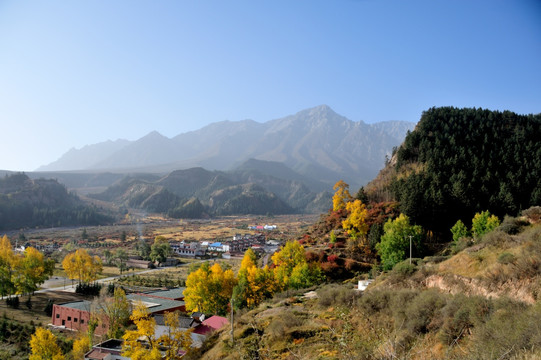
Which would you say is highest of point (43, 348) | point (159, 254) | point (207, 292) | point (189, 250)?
point (207, 292)

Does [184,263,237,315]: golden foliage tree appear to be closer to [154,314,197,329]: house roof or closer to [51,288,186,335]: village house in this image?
[51,288,186,335]: village house

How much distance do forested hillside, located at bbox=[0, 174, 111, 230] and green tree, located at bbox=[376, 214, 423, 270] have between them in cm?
13590

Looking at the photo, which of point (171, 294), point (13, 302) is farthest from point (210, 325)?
point (13, 302)

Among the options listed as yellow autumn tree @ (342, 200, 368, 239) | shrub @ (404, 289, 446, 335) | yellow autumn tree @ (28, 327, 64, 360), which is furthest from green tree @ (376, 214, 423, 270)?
yellow autumn tree @ (28, 327, 64, 360)

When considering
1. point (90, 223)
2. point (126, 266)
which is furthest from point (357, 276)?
point (90, 223)

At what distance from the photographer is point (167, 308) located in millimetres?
30969

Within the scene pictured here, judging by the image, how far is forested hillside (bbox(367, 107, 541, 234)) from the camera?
4153 centimetres

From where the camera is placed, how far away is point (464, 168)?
46188mm

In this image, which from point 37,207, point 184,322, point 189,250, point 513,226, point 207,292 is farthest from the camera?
point 37,207

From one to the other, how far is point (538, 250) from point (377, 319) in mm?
6940

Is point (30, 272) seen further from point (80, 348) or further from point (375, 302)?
point (375, 302)

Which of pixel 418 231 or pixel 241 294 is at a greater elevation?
pixel 418 231

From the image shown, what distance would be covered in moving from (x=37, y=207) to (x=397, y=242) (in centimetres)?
15987

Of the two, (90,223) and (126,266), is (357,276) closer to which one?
(126,266)
